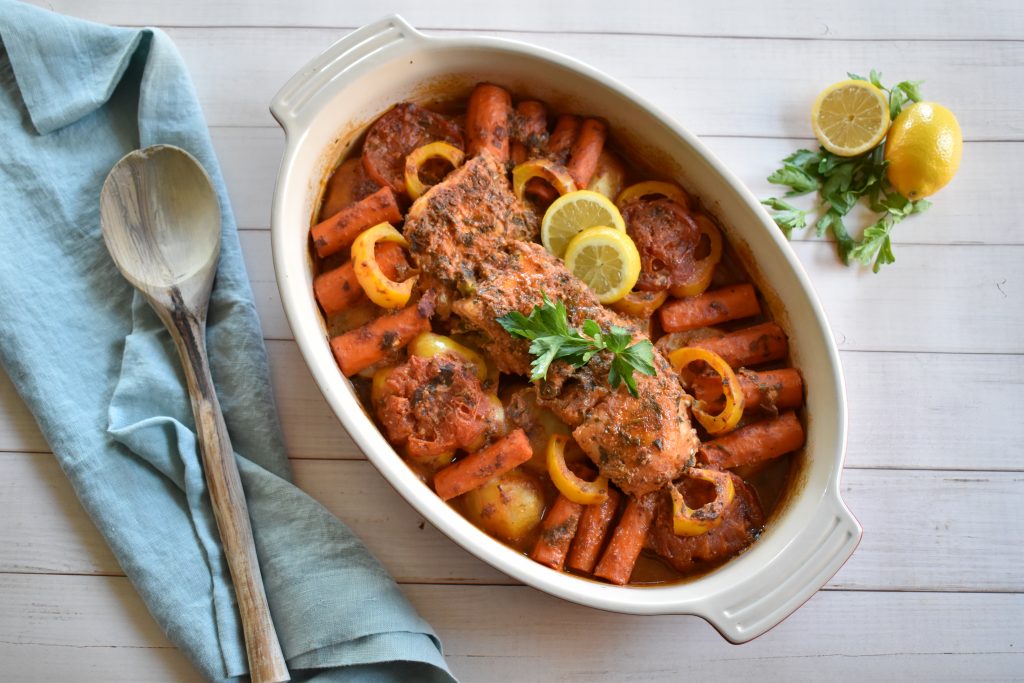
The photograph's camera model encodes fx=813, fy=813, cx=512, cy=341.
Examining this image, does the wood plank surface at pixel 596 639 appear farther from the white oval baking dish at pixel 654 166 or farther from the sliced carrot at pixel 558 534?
the white oval baking dish at pixel 654 166

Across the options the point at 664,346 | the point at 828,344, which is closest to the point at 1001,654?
the point at 828,344

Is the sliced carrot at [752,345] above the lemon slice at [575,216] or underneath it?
underneath

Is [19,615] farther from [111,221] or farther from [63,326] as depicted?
[111,221]

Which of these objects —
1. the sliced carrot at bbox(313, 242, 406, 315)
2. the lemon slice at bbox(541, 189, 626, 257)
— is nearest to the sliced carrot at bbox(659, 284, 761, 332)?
the lemon slice at bbox(541, 189, 626, 257)

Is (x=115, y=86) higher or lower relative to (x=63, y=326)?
higher

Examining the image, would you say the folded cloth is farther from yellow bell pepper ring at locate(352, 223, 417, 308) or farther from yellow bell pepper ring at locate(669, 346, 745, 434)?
yellow bell pepper ring at locate(669, 346, 745, 434)

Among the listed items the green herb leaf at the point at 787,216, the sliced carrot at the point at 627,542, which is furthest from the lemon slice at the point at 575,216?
the sliced carrot at the point at 627,542
